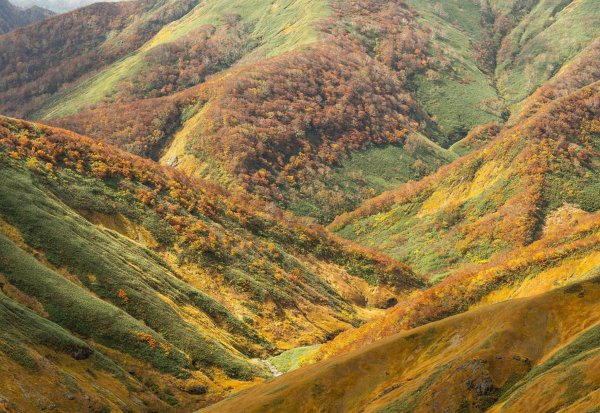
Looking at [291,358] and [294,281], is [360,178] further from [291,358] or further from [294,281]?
[291,358]

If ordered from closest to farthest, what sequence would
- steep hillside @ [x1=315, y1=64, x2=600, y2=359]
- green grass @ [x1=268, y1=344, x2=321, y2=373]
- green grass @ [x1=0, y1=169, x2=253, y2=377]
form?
green grass @ [x1=0, y1=169, x2=253, y2=377] < green grass @ [x1=268, y1=344, x2=321, y2=373] < steep hillside @ [x1=315, y1=64, x2=600, y2=359]

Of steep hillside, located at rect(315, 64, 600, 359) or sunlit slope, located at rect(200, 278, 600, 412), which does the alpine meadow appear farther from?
steep hillside, located at rect(315, 64, 600, 359)

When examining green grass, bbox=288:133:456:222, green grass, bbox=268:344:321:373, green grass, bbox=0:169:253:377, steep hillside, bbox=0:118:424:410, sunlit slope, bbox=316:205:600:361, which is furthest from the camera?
green grass, bbox=288:133:456:222

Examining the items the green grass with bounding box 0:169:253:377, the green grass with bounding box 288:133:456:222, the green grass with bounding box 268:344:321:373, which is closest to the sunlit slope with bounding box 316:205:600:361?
the green grass with bounding box 268:344:321:373

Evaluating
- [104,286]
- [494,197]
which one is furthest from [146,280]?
[494,197]

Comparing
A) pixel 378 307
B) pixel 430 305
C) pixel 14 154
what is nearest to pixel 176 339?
pixel 430 305

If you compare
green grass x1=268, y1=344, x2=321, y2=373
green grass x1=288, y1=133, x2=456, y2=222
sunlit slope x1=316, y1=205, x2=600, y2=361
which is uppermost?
sunlit slope x1=316, y1=205, x2=600, y2=361

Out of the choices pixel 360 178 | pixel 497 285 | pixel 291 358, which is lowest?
pixel 291 358
